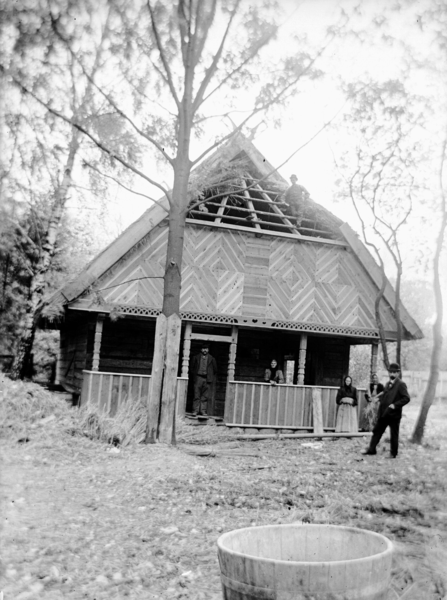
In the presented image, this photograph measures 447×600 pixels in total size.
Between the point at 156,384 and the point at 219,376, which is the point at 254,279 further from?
the point at 156,384

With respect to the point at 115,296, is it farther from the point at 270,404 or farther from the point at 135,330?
the point at 270,404

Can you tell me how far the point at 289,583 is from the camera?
261 cm

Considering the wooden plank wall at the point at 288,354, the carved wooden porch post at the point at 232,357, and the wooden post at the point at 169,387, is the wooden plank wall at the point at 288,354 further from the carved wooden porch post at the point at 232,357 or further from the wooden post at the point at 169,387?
the wooden post at the point at 169,387

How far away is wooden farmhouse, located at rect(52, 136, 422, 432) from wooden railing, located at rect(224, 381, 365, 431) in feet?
0.08

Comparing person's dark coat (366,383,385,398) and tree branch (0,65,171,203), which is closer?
tree branch (0,65,171,203)

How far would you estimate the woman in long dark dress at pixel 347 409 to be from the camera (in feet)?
48.6

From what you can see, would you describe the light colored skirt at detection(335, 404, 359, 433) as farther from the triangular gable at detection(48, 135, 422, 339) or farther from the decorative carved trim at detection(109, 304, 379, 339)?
the triangular gable at detection(48, 135, 422, 339)

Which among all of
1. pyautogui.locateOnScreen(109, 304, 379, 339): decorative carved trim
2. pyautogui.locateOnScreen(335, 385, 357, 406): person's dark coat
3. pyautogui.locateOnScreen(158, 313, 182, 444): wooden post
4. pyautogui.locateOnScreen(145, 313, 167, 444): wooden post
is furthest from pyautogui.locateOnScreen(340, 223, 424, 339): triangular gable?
pyautogui.locateOnScreen(145, 313, 167, 444): wooden post

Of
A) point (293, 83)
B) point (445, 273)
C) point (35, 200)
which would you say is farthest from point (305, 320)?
point (35, 200)

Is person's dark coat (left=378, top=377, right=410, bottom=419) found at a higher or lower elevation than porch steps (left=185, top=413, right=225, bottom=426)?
higher

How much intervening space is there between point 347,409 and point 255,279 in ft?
13.3

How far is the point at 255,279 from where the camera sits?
16.1 metres

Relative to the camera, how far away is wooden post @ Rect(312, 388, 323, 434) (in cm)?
1516

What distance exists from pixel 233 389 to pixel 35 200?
24.6 feet
